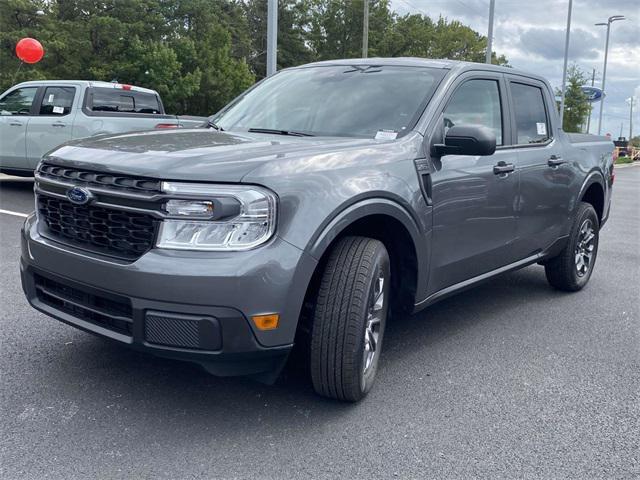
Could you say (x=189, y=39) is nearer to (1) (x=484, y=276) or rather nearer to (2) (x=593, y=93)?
(2) (x=593, y=93)

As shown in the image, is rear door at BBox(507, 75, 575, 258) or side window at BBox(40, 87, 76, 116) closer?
rear door at BBox(507, 75, 575, 258)

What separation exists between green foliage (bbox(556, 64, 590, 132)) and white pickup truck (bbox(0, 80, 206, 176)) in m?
41.1

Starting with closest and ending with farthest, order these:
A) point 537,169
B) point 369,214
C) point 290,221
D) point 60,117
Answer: point 290,221, point 369,214, point 537,169, point 60,117

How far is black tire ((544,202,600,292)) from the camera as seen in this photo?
18.2 feet

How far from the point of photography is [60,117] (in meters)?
10.5

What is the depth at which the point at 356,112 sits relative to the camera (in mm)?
3979

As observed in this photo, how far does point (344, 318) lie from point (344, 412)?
0.52 m

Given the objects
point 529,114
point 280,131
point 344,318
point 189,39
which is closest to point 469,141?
point 280,131

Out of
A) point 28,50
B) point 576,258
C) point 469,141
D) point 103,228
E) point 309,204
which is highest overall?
point 28,50

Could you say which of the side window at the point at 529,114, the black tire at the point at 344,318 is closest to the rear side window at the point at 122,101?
the side window at the point at 529,114

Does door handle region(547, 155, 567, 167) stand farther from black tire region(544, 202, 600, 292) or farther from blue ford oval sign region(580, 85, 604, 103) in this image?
blue ford oval sign region(580, 85, 604, 103)

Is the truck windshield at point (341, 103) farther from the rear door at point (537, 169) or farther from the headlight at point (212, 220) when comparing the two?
the headlight at point (212, 220)

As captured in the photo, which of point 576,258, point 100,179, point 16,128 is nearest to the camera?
point 100,179

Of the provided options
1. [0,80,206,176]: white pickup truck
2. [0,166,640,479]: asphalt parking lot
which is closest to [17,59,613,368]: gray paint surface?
[0,166,640,479]: asphalt parking lot
